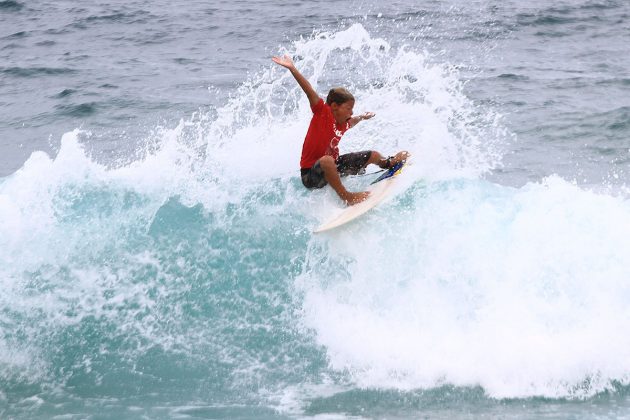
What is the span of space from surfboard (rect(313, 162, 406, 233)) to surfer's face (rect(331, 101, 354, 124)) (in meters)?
0.89

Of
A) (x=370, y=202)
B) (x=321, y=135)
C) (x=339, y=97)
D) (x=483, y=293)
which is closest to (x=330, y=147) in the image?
(x=321, y=135)

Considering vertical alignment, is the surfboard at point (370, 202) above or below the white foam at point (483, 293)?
above

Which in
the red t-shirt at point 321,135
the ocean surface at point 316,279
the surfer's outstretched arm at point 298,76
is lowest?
the ocean surface at point 316,279

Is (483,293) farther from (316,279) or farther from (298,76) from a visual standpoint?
(298,76)

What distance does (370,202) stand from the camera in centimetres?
873

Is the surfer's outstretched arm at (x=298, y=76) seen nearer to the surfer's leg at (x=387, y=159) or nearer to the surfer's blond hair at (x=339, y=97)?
the surfer's blond hair at (x=339, y=97)

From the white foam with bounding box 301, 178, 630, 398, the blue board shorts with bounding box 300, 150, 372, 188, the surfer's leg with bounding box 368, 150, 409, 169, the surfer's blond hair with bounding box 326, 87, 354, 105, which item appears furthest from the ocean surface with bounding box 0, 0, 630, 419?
the surfer's blond hair with bounding box 326, 87, 354, 105

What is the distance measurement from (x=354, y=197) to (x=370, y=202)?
0.18m

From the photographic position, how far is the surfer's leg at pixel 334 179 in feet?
27.4

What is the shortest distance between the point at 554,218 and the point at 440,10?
10911mm

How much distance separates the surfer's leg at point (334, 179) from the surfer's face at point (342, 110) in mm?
428

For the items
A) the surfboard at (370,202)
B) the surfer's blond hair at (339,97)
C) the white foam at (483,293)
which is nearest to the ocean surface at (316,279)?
the white foam at (483,293)

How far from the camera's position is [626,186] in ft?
37.1

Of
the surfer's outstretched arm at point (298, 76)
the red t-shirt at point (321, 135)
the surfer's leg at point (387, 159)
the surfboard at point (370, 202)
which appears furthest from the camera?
the surfer's leg at point (387, 159)
